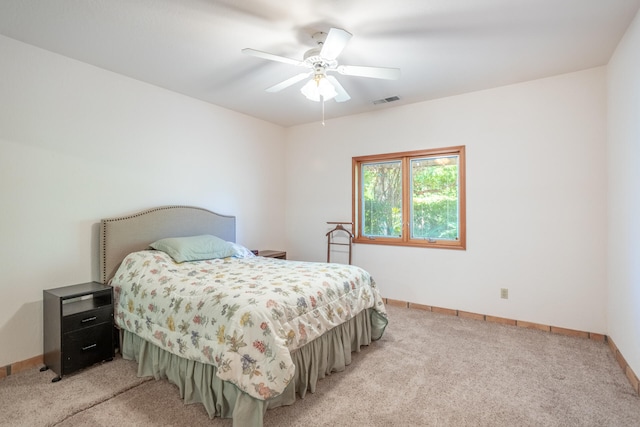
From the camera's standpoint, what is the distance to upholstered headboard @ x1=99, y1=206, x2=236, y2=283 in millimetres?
2939

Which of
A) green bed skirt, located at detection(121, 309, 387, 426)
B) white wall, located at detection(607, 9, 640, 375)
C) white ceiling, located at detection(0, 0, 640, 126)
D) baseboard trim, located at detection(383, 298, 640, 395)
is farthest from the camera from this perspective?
baseboard trim, located at detection(383, 298, 640, 395)

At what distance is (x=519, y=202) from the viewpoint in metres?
3.45

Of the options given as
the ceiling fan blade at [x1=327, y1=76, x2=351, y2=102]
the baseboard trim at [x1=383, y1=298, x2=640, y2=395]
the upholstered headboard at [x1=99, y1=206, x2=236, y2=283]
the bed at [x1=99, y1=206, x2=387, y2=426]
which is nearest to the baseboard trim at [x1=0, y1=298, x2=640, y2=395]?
the baseboard trim at [x1=383, y1=298, x2=640, y2=395]

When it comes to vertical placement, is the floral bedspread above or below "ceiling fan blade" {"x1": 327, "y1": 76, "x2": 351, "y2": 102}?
below

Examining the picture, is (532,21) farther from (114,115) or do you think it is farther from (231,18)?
(114,115)

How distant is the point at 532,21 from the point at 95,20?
10.2 ft

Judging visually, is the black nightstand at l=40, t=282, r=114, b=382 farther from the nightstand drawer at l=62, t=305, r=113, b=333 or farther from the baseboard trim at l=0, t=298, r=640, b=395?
the baseboard trim at l=0, t=298, r=640, b=395

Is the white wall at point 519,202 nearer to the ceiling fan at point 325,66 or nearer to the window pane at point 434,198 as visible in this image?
the window pane at point 434,198

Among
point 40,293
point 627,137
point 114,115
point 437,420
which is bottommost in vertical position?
point 437,420

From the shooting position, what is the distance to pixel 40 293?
8.73ft

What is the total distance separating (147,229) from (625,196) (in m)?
4.20

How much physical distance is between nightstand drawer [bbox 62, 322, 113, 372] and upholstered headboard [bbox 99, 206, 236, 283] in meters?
0.51

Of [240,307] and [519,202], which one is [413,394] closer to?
[240,307]

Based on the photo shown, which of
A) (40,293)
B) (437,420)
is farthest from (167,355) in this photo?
(437,420)
